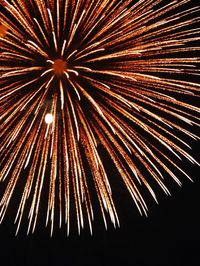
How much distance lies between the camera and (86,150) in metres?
4.03

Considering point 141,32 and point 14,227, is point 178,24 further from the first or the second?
point 14,227

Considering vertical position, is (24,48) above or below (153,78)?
above

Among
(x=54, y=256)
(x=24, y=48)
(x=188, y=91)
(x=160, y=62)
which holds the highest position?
(x=54, y=256)

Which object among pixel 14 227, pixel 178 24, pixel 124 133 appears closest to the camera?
pixel 178 24

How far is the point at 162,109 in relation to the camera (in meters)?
3.87

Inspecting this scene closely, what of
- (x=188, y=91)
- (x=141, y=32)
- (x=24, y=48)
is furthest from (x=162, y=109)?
(x=24, y=48)

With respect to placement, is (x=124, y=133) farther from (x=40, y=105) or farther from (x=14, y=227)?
(x=14, y=227)

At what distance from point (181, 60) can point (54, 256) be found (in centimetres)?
528

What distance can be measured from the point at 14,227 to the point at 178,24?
509 cm

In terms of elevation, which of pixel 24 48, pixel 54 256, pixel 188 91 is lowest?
pixel 188 91

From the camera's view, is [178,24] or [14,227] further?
[14,227]

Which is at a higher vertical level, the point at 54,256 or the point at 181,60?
the point at 54,256

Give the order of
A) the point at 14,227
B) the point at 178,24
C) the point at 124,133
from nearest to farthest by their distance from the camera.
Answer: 1. the point at 178,24
2. the point at 124,133
3. the point at 14,227

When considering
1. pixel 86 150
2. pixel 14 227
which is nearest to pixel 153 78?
pixel 86 150
